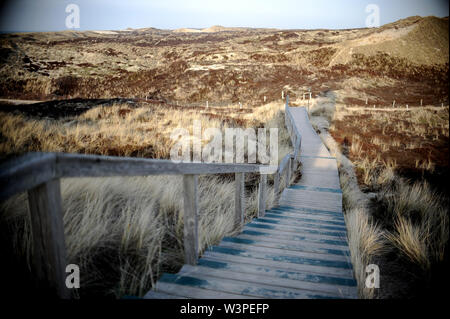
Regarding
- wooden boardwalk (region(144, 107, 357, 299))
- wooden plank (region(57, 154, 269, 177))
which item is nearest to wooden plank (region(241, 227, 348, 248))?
wooden boardwalk (region(144, 107, 357, 299))

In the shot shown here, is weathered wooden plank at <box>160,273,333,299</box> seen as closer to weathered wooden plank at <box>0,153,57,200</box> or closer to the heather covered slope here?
weathered wooden plank at <box>0,153,57,200</box>

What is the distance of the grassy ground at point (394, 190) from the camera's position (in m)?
3.61

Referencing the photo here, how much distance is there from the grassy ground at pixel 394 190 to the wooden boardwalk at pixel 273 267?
1.23ft

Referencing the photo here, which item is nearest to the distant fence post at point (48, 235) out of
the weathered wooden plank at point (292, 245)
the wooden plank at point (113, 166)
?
the wooden plank at point (113, 166)

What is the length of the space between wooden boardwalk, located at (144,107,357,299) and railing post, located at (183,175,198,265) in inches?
4.5

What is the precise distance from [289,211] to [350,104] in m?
23.6

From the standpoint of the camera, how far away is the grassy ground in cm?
361

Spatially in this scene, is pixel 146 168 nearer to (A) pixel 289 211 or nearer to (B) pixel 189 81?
(A) pixel 289 211

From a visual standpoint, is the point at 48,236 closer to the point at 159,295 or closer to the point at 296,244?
the point at 159,295

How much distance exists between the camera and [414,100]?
2372 centimetres

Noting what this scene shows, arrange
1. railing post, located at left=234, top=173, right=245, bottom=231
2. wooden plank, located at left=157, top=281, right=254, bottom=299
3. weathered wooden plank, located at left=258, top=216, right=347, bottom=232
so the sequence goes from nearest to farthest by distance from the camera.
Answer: wooden plank, located at left=157, top=281, right=254, bottom=299
railing post, located at left=234, top=173, right=245, bottom=231
weathered wooden plank, located at left=258, top=216, right=347, bottom=232
